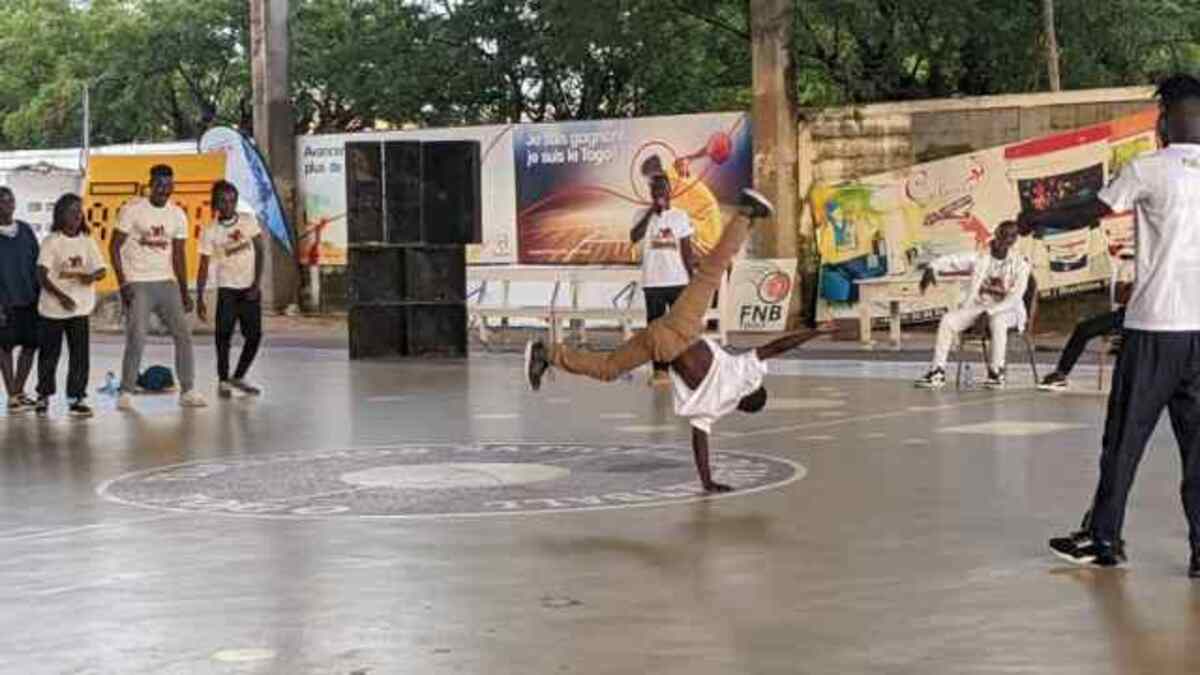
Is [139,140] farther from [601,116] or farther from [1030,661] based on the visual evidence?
[1030,661]

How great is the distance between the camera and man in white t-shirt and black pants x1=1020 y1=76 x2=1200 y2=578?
735 cm

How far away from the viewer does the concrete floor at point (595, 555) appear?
6.36 metres

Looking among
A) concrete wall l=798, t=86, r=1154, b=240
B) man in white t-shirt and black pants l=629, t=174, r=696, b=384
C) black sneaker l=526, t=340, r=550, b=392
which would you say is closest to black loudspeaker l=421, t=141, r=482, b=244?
concrete wall l=798, t=86, r=1154, b=240

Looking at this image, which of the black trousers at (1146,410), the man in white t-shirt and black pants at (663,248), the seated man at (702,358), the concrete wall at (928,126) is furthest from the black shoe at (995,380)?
the black trousers at (1146,410)

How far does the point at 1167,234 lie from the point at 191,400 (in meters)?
10.1

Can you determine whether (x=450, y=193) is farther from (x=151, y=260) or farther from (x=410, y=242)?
(x=151, y=260)

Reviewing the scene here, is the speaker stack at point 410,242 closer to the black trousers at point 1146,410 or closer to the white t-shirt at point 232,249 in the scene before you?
the white t-shirt at point 232,249

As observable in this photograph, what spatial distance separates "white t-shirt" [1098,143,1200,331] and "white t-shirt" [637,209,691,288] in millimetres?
8756

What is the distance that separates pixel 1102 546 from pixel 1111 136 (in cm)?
1526

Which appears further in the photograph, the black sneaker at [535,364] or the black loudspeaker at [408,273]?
the black loudspeaker at [408,273]

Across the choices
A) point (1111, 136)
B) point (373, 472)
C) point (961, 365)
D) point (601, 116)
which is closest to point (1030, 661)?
point (373, 472)

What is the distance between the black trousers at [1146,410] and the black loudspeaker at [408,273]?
14.7 metres

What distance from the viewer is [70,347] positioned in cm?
1532

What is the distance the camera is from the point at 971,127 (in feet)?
74.8
